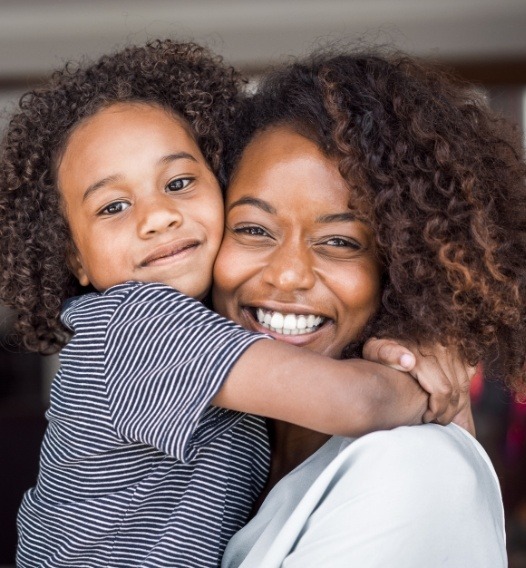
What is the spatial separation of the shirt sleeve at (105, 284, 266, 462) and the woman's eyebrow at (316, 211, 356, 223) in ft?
0.95

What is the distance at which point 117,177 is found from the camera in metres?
1.84

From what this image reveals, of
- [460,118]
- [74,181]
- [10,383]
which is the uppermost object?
[460,118]

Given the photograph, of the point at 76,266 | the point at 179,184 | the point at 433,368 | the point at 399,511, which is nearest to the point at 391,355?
the point at 433,368

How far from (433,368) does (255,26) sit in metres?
4.10

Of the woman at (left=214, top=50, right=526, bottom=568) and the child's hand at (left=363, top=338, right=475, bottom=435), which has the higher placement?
the woman at (left=214, top=50, right=526, bottom=568)

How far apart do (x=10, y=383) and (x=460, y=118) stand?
16.7 feet

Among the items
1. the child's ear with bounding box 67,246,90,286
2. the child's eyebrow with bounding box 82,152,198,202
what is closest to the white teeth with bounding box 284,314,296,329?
the child's eyebrow with bounding box 82,152,198,202

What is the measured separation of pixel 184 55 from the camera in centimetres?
216

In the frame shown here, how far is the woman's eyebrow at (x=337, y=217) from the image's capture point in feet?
5.64

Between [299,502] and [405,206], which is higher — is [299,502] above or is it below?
below

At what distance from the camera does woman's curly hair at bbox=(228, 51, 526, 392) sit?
1680 millimetres

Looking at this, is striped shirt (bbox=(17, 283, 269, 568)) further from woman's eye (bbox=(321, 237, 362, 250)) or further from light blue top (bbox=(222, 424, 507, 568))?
woman's eye (bbox=(321, 237, 362, 250))

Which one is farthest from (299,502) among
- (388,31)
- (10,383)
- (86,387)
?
(10,383)

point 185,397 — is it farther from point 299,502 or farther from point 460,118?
point 460,118
